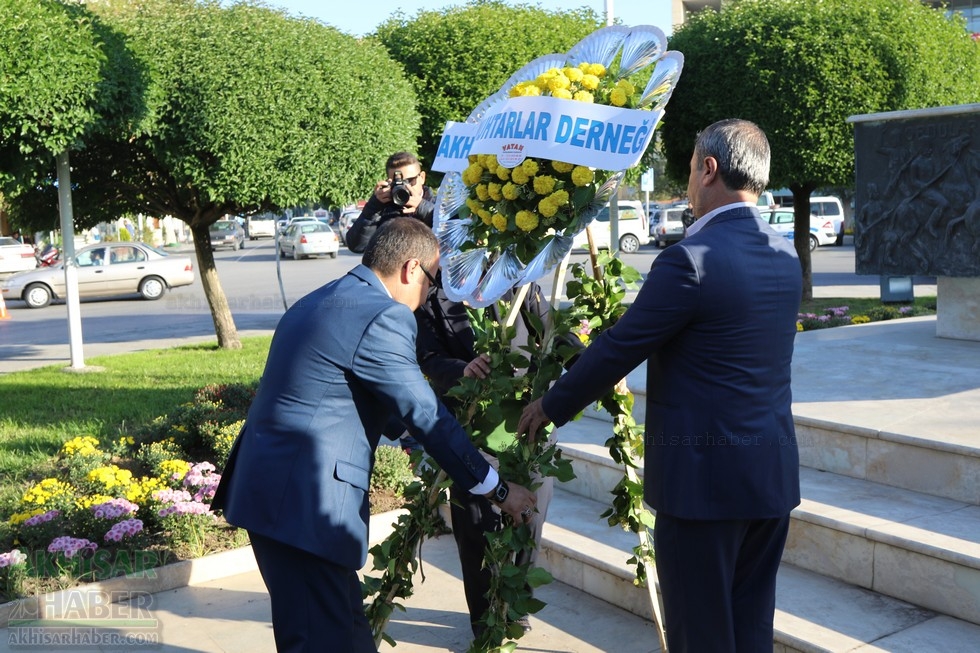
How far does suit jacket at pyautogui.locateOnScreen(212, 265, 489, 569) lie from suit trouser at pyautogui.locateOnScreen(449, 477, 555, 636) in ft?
3.25

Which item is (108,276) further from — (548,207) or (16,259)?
(548,207)

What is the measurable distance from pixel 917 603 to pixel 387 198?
3.31 m

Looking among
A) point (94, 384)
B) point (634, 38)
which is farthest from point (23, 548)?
point (94, 384)

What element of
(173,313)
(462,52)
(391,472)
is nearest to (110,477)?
(391,472)

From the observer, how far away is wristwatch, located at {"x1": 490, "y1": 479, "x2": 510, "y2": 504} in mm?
3076

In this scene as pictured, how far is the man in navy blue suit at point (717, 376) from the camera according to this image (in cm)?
261

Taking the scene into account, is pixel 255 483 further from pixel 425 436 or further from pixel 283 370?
pixel 425 436

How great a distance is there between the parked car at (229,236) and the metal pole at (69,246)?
35528 millimetres

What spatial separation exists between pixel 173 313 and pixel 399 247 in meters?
18.0

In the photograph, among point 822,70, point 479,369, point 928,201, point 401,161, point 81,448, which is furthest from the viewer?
point 822,70

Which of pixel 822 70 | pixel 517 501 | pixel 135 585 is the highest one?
pixel 822 70

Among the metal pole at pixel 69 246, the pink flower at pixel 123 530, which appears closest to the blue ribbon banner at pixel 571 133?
the pink flower at pixel 123 530

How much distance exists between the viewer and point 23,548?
4.99 metres

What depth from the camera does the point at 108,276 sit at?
891 inches
